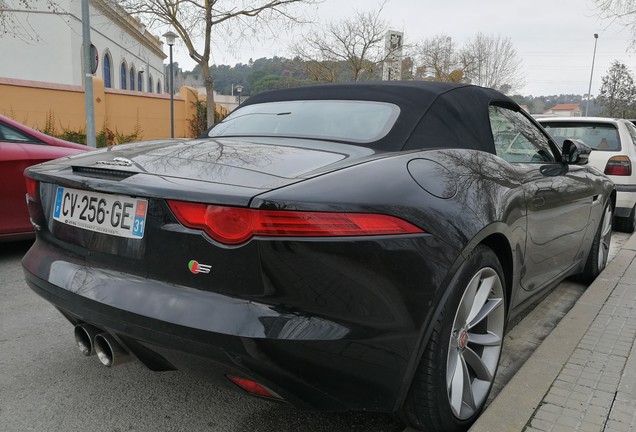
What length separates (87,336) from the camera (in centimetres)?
209

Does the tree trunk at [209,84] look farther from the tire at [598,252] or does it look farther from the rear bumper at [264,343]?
the rear bumper at [264,343]

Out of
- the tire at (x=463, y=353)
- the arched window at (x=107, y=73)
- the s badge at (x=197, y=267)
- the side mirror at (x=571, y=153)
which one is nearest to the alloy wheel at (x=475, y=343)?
the tire at (x=463, y=353)

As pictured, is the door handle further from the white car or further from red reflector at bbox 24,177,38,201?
the white car

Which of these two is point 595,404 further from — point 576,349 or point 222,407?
point 222,407

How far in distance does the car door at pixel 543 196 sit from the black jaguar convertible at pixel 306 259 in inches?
7.1

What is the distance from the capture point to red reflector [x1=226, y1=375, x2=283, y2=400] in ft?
5.48

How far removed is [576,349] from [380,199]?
1848mm

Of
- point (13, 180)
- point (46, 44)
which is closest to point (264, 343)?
point (13, 180)

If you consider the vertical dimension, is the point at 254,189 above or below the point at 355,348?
above

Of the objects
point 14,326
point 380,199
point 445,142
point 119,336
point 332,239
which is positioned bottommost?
point 14,326

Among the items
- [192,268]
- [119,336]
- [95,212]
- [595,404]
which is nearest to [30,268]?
[95,212]

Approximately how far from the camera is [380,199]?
1.71 m

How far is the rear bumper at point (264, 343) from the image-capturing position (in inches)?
62.7

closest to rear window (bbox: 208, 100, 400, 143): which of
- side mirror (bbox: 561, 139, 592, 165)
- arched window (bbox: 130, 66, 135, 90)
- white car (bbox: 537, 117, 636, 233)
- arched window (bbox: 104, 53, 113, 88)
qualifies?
side mirror (bbox: 561, 139, 592, 165)
